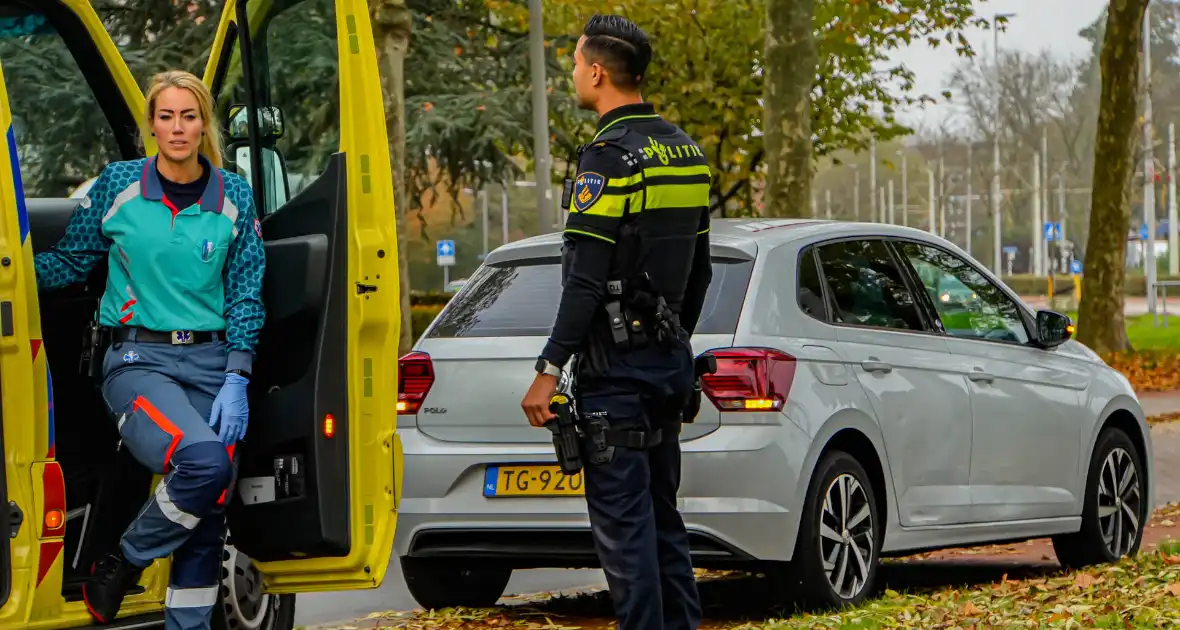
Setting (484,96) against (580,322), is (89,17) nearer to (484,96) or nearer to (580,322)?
(580,322)

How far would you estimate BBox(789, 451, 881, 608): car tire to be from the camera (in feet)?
22.4

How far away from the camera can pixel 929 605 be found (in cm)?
680

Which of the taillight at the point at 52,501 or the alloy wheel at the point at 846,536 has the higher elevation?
the taillight at the point at 52,501

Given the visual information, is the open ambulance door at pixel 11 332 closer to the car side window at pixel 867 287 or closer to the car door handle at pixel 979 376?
the car side window at pixel 867 287

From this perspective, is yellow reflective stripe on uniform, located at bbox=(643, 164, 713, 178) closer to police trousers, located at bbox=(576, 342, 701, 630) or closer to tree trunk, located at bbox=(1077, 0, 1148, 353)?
police trousers, located at bbox=(576, 342, 701, 630)

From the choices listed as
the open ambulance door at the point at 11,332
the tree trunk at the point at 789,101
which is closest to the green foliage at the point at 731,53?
the tree trunk at the point at 789,101

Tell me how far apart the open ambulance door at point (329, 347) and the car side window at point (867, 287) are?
8.38 feet

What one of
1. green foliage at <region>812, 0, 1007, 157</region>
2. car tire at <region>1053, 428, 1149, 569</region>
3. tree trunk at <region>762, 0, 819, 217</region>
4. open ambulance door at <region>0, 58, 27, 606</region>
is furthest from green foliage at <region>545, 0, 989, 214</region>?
open ambulance door at <region>0, 58, 27, 606</region>

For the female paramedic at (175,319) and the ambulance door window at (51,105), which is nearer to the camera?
the female paramedic at (175,319)

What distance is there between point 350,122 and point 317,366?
2.29ft

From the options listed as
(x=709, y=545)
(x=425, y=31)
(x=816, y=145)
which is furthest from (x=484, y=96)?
(x=709, y=545)

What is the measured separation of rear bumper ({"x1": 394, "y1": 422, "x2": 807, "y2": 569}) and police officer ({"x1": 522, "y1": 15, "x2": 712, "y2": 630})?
132 centimetres

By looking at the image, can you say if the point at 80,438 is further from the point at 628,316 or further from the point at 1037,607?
the point at 1037,607

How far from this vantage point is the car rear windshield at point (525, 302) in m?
6.90
